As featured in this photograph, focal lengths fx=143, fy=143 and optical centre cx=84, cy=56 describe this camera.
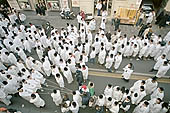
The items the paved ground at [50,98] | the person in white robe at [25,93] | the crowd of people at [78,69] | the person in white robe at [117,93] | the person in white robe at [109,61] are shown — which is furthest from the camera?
the person in white robe at [109,61]

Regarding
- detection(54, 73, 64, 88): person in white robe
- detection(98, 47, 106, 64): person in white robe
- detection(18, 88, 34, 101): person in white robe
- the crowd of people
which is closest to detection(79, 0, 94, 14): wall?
the crowd of people

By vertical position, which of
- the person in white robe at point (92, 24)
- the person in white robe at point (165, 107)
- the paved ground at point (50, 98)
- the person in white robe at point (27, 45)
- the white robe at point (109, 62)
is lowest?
the paved ground at point (50, 98)

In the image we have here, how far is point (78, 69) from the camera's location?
747 cm

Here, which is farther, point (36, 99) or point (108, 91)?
point (108, 91)

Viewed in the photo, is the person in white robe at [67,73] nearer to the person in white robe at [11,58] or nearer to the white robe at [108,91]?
the white robe at [108,91]

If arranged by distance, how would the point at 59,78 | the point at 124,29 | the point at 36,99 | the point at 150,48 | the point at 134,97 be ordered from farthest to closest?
the point at 124,29
the point at 150,48
the point at 59,78
the point at 36,99
the point at 134,97

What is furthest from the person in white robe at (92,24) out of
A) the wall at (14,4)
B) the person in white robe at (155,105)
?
the wall at (14,4)

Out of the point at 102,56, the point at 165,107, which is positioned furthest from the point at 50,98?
the point at 165,107

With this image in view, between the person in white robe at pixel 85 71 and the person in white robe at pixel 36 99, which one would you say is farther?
the person in white robe at pixel 85 71

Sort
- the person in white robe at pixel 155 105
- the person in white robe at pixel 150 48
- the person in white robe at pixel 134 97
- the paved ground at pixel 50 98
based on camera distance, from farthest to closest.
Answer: the person in white robe at pixel 150 48
the paved ground at pixel 50 98
the person in white robe at pixel 134 97
the person in white robe at pixel 155 105

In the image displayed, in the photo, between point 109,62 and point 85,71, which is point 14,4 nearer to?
point 85,71

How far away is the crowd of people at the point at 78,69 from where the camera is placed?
6.29m

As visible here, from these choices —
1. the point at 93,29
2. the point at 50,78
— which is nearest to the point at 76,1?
the point at 93,29

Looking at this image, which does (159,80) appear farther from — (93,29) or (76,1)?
(76,1)
